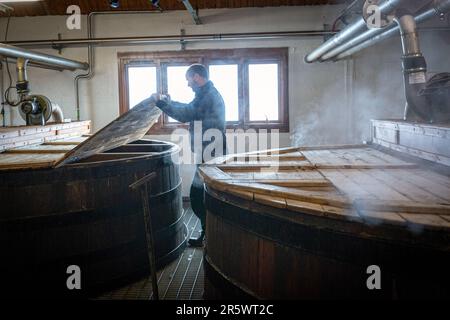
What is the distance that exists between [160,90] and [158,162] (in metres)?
3.90

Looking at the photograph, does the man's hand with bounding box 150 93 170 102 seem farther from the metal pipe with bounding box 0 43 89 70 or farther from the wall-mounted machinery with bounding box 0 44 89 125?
the metal pipe with bounding box 0 43 89 70

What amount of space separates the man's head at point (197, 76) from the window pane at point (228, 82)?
115 inches

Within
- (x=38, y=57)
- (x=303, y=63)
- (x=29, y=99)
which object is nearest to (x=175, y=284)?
(x=29, y=99)

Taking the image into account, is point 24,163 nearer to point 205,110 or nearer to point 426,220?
point 205,110

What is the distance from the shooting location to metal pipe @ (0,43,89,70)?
5537mm

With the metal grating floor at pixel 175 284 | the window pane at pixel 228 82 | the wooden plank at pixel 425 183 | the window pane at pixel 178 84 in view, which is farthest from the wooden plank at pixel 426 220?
the window pane at pixel 178 84

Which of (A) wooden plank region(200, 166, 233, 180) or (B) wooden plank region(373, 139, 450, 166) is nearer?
(A) wooden plank region(200, 166, 233, 180)

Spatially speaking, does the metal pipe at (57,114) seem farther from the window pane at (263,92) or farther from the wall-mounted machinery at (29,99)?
the window pane at (263,92)

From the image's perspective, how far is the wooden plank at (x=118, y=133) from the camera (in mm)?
3324

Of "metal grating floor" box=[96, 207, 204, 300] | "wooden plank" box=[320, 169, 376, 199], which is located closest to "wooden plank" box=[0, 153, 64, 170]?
"metal grating floor" box=[96, 207, 204, 300]

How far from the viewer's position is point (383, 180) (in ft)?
7.89

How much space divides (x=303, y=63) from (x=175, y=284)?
16.4 ft

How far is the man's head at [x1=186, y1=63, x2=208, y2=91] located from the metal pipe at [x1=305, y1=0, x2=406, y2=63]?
1884 mm

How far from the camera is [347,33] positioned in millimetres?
5074
